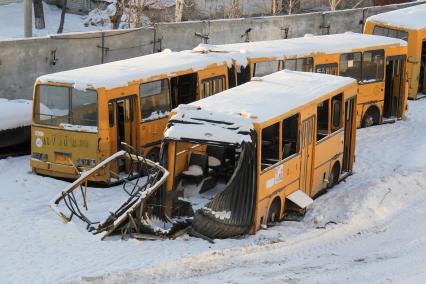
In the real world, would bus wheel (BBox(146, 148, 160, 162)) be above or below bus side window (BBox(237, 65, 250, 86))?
below

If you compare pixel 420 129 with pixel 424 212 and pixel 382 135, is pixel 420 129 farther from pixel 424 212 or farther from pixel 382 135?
pixel 424 212

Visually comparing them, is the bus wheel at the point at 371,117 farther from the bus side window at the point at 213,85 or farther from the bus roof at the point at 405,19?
the bus side window at the point at 213,85

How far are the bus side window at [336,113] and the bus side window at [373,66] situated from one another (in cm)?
637

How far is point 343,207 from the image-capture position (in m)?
17.6

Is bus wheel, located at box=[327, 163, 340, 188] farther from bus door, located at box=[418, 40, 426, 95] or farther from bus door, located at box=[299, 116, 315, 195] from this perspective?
bus door, located at box=[418, 40, 426, 95]

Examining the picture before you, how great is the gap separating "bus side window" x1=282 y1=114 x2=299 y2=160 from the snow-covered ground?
26.8 m

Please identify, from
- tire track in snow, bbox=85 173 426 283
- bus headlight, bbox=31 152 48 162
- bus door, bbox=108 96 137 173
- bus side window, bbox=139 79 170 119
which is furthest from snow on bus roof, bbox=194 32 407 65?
tire track in snow, bbox=85 173 426 283

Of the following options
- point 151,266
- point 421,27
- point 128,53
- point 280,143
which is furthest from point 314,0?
point 151,266

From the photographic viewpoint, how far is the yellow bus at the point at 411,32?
1141 inches

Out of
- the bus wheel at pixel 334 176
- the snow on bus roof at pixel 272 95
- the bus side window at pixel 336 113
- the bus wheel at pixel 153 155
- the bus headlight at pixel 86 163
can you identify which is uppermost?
the snow on bus roof at pixel 272 95

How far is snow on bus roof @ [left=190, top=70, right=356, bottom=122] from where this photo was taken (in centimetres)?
1559

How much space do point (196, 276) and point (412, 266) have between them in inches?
131

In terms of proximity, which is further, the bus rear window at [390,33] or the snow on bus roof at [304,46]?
the bus rear window at [390,33]

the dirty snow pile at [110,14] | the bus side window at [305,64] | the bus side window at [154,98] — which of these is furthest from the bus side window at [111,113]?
the dirty snow pile at [110,14]
